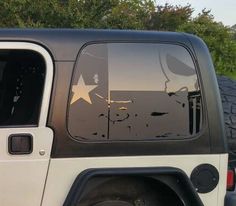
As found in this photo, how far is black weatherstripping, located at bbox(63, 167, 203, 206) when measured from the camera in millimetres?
3372

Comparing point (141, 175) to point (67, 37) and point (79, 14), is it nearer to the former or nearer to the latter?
point (67, 37)

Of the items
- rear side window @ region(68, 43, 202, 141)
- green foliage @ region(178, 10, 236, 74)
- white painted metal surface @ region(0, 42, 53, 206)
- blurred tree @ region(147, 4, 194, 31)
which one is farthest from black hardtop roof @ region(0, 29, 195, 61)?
green foliage @ region(178, 10, 236, 74)

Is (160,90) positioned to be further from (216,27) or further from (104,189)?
(216,27)

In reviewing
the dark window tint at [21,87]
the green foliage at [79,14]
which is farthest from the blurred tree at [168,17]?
the dark window tint at [21,87]

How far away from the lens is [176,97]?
3582 millimetres

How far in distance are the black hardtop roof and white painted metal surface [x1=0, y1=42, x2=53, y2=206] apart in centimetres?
36

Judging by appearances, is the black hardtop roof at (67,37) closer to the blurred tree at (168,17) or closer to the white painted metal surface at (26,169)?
the white painted metal surface at (26,169)

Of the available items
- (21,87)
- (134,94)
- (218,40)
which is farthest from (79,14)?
(134,94)

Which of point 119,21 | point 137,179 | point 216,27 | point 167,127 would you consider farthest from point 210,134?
point 216,27

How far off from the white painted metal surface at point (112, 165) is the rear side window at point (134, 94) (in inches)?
5.2

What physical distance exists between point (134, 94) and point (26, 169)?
31.1 inches

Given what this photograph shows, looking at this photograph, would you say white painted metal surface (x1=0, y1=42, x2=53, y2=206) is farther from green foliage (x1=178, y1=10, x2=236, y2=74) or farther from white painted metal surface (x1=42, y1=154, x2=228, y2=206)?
green foliage (x1=178, y1=10, x2=236, y2=74)

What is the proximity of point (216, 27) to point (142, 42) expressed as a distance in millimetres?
24541

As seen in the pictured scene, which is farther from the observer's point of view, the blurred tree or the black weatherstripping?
the blurred tree
